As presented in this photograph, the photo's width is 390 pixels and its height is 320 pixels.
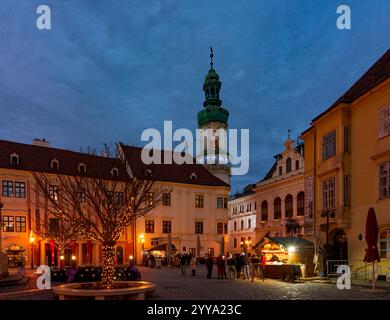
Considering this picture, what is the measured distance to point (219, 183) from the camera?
199 ft

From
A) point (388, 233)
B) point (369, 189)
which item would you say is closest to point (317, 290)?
point (388, 233)

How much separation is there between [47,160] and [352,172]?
33.6 meters

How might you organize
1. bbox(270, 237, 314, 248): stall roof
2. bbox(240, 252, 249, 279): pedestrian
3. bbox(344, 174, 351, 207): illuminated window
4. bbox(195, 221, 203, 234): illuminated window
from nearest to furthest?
bbox(344, 174, 351, 207): illuminated window, bbox(270, 237, 314, 248): stall roof, bbox(240, 252, 249, 279): pedestrian, bbox(195, 221, 203, 234): illuminated window

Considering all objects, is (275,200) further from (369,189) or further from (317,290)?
(317,290)

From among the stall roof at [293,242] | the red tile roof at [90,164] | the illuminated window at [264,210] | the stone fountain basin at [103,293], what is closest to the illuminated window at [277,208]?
the illuminated window at [264,210]

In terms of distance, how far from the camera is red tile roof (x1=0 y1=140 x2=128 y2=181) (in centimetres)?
4581

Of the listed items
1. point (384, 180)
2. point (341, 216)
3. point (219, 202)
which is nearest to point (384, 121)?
point (384, 180)

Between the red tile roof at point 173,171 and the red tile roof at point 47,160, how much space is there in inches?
77.4

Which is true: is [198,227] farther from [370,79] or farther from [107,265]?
[107,265]

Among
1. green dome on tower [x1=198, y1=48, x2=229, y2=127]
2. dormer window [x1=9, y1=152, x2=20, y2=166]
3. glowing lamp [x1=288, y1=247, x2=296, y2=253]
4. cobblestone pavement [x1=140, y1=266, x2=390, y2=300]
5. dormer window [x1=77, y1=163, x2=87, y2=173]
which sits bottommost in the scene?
cobblestone pavement [x1=140, y1=266, x2=390, y2=300]

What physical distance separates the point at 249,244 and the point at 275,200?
15.9 metres

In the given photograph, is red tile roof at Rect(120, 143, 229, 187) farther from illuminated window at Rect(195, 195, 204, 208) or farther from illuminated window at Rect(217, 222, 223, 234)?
illuminated window at Rect(217, 222, 223, 234)

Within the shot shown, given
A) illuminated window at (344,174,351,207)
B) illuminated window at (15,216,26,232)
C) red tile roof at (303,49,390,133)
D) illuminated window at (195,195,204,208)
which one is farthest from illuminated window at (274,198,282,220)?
illuminated window at (15,216,26,232)

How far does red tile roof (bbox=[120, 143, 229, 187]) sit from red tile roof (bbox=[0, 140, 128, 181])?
1965 mm
